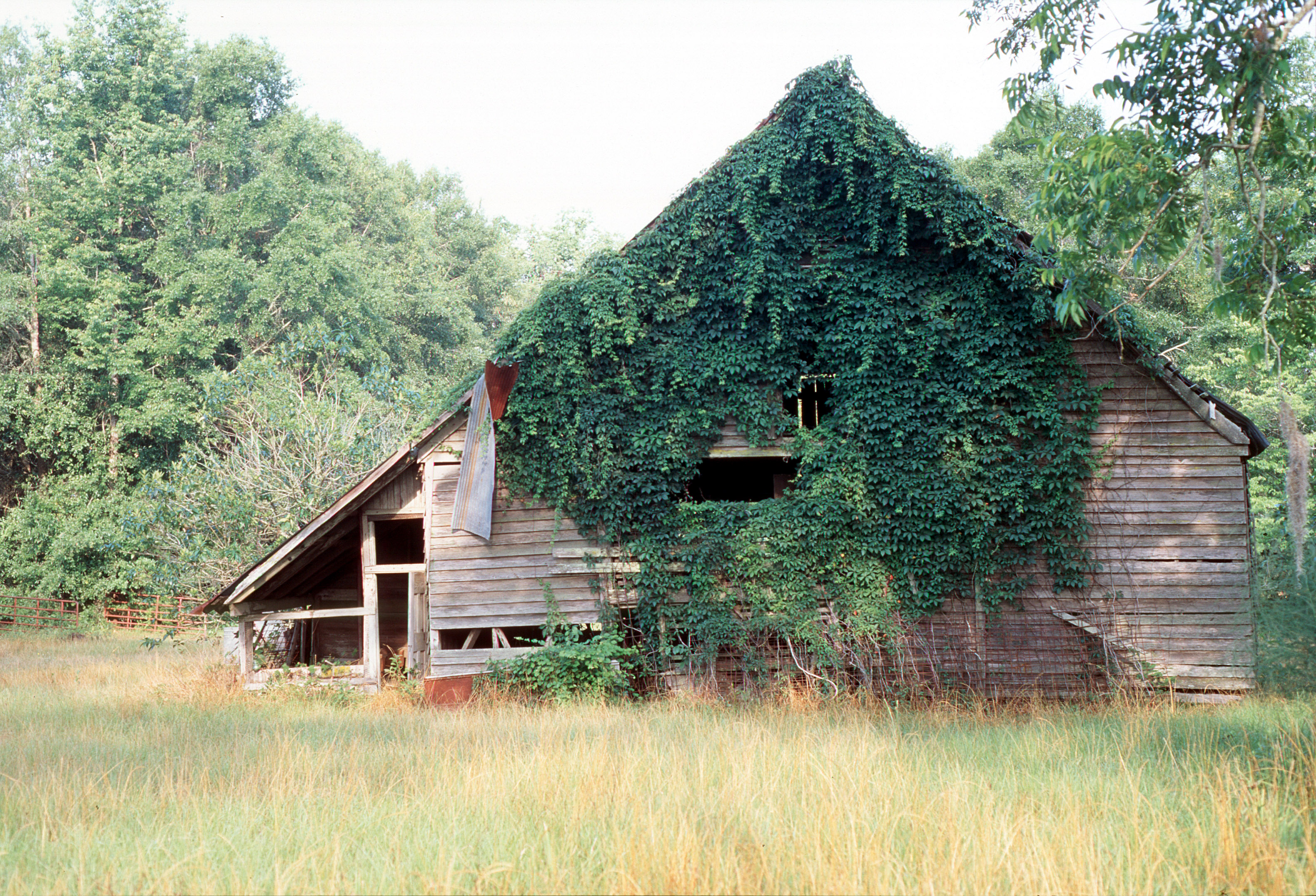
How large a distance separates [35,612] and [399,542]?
20157 mm

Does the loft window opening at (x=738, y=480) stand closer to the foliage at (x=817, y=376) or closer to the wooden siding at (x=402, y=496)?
the foliage at (x=817, y=376)

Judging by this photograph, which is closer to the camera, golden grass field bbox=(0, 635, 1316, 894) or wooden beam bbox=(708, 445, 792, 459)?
Result: golden grass field bbox=(0, 635, 1316, 894)

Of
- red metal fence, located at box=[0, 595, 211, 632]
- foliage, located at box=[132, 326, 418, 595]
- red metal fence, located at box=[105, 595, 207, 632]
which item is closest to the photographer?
foliage, located at box=[132, 326, 418, 595]

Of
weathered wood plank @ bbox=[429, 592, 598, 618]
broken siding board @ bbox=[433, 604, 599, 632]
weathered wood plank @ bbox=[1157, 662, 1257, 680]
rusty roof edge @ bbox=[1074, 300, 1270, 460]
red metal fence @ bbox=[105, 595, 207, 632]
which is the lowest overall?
red metal fence @ bbox=[105, 595, 207, 632]

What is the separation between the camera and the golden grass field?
5164mm

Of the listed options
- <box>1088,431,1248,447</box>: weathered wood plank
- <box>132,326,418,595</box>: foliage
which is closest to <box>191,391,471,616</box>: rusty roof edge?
<box>132,326,418,595</box>: foliage

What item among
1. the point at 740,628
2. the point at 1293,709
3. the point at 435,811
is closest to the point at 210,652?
the point at 740,628

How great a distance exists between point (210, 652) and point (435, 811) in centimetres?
1806

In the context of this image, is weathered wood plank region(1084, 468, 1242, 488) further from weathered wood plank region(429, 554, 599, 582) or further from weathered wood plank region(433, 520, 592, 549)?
weathered wood plank region(433, 520, 592, 549)

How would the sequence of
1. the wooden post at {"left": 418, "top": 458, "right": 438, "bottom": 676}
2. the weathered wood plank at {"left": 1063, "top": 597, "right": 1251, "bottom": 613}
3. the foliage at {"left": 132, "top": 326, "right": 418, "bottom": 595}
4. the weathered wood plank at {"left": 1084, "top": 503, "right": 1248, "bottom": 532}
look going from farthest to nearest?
the foliage at {"left": 132, "top": 326, "right": 418, "bottom": 595}
the wooden post at {"left": 418, "top": 458, "right": 438, "bottom": 676}
the weathered wood plank at {"left": 1084, "top": 503, "right": 1248, "bottom": 532}
the weathered wood plank at {"left": 1063, "top": 597, "right": 1251, "bottom": 613}

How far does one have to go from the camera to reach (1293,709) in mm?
9945

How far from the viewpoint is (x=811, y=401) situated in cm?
1560

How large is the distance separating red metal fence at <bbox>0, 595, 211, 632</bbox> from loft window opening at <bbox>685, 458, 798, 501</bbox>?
18.6m

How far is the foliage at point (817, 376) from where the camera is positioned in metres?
13.3
